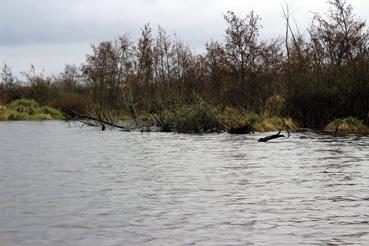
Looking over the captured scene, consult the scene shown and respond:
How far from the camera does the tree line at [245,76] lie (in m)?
36.2

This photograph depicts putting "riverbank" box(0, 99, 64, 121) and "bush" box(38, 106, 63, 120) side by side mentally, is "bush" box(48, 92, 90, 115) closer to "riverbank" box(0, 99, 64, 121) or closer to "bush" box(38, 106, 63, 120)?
"bush" box(38, 106, 63, 120)

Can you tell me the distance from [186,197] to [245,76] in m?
32.8

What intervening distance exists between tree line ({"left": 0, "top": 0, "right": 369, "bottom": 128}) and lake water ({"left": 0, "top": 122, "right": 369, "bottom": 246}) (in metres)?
14.0

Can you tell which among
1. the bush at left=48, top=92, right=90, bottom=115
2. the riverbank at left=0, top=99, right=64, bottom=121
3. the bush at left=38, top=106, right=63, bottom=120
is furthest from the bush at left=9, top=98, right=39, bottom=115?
the bush at left=48, top=92, right=90, bottom=115

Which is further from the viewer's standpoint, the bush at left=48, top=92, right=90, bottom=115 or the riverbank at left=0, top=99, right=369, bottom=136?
the bush at left=48, top=92, right=90, bottom=115

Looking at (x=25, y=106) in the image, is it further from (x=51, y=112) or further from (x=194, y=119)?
(x=194, y=119)

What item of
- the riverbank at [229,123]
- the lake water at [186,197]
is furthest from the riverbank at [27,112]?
the lake water at [186,197]

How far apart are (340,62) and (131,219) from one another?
3146 centimetres

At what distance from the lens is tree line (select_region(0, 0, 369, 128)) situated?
3625 cm

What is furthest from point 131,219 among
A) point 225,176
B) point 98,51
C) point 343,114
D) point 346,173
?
point 98,51

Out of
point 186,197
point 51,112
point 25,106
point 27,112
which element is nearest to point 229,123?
point 186,197

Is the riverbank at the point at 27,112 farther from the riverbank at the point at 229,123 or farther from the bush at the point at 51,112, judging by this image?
the riverbank at the point at 229,123

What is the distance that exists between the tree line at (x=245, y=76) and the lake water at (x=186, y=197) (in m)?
14.0

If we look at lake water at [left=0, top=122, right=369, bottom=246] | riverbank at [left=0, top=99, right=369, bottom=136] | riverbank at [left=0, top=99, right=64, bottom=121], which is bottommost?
lake water at [left=0, top=122, right=369, bottom=246]
